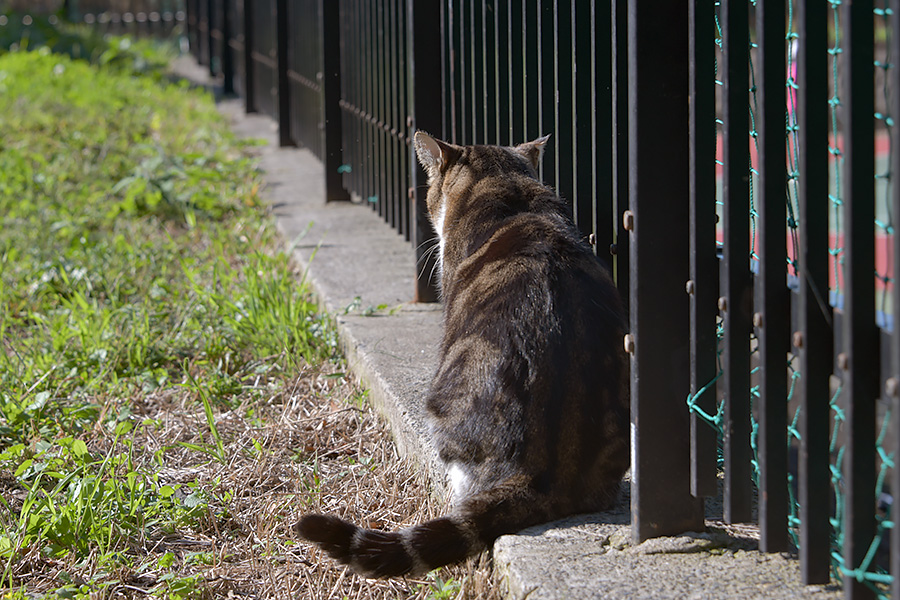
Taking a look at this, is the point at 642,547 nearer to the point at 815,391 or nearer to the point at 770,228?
the point at 815,391

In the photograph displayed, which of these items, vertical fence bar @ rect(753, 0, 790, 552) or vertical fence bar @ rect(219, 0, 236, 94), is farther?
vertical fence bar @ rect(219, 0, 236, 94)

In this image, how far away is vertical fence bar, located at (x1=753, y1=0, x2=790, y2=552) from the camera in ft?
5.75

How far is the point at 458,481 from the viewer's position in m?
2.40

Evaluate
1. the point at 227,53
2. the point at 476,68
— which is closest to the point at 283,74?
the point at 227,53

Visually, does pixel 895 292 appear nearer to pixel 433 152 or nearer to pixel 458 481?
pixel 458 481

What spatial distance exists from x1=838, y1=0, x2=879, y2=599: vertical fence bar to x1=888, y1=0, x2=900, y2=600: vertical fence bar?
45 mm

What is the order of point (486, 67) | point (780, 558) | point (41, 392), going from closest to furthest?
point (780, 558), point (41, 392), point (486, 67)

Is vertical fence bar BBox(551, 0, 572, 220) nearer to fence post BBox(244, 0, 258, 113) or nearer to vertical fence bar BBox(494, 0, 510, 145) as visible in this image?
vertical fence bar BBox(494, 0, 510, 145)

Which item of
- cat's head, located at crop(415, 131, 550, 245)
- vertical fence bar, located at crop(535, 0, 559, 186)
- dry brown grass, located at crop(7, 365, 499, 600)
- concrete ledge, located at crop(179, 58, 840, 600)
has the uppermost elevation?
vertical fence bar, located at crop(535, 0, 559, 186)

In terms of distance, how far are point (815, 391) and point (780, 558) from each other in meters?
0.48

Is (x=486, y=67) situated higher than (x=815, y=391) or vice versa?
(x=486, y=67)

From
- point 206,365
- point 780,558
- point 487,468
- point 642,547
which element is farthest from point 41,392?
point 780,558

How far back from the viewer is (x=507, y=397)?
2.28 meters

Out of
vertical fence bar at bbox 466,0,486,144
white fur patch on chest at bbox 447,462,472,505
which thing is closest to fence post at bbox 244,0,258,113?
vertical fence bar at bbox 466,0,486,144
